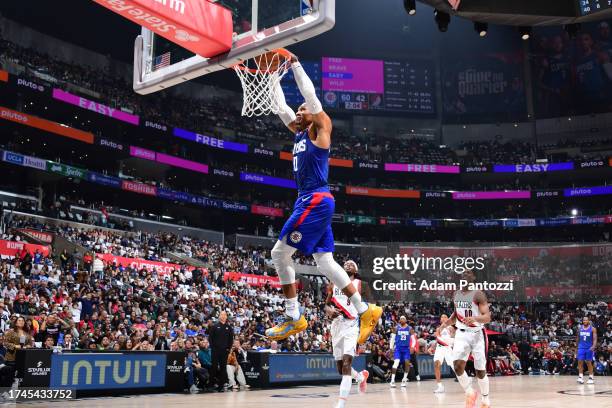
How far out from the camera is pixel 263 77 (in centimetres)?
864

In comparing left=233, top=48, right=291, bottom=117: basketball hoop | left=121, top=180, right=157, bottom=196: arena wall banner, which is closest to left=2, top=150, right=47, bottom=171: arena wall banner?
left=121, top=180, right=157, bottom=196: arena wall banner

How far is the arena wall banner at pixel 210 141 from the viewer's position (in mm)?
42719

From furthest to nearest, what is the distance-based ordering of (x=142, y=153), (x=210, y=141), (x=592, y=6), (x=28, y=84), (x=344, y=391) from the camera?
(x=210, y=141)
(x=142, y=153)
(x=28, y=84)
(x=592, y=6)
(x=344, y=391)

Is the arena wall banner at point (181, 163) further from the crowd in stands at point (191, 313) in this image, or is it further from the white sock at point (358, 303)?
the white sock at point (358, 303)

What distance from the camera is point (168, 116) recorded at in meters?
45.2

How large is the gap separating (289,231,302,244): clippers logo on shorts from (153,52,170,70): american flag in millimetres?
3960

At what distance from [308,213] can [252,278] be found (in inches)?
1138

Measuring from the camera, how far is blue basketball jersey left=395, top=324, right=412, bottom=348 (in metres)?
20.1

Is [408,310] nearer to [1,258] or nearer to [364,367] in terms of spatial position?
[364,367]

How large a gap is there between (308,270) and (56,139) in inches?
701

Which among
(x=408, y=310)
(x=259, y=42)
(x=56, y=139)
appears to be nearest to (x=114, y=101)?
(x=56, y=139)

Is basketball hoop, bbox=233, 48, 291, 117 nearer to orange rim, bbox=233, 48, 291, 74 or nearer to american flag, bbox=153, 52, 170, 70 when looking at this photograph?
orange rim, bbox=233, 48, 291, 74

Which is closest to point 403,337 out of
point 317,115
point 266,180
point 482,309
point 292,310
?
point 482,309

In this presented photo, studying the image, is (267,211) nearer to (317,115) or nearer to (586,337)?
(586,337)
